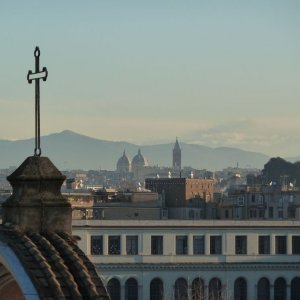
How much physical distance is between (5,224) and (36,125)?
72cm

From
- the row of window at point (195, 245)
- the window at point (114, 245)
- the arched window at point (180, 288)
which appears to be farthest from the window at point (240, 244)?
the window at point (114, 245)

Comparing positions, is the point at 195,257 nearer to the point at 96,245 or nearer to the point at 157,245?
the point at 157,245

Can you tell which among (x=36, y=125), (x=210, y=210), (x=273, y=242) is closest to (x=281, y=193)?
(x=210, y=210)

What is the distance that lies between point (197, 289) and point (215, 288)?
1130 millimetres

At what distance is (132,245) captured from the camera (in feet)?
262

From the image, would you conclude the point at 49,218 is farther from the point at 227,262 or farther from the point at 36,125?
the point at 227,262

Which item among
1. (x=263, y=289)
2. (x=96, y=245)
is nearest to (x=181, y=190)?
(x=263, y=289)

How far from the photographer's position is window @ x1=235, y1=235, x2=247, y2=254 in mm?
81438

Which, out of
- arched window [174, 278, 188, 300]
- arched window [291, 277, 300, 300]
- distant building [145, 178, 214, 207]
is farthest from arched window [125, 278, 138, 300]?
distant building [145, 178, 214, 207]

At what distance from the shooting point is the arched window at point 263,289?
81.3 meters

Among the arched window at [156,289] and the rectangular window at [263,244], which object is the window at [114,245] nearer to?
the arched window at [156,289]

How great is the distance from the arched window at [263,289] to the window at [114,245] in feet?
22.7

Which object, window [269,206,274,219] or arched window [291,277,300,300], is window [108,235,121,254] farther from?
window [269,206,274,219]

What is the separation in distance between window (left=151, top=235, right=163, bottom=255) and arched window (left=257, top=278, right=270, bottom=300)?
4.97m
